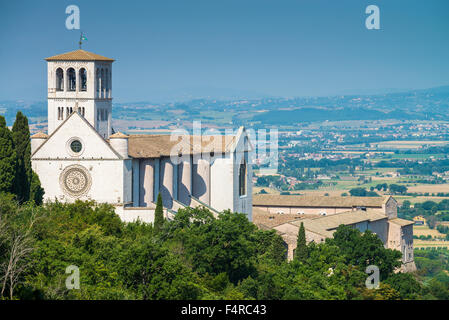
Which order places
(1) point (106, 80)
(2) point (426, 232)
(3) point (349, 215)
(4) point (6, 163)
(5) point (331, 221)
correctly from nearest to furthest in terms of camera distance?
(4) point (6, 163)
(1) point (106, 80)
(5) point (331, 221)
(3) point (349, 215)
(2) point (426, 232)

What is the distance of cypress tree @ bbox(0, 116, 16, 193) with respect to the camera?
53406 mm

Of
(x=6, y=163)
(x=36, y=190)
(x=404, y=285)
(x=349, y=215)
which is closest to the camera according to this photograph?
(x=6, y=163)

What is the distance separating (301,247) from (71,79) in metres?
19.0

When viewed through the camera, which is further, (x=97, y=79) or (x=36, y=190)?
(x=97, y=79)

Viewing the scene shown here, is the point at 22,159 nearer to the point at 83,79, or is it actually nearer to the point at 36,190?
the point at 36,190

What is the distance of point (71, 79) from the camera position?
6262 cm

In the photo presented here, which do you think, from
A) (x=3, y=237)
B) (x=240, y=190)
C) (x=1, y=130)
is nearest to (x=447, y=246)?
(x=240, y=190)

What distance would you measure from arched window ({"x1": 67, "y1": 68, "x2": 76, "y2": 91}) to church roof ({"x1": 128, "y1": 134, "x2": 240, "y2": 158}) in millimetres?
4995

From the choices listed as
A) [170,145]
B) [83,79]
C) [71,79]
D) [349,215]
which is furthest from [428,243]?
[71,79]

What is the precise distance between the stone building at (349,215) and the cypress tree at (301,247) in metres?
9.54

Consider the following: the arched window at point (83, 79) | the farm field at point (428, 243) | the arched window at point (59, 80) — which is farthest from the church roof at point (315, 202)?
the farm field at point (428, 243)

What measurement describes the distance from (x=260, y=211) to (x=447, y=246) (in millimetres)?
57211

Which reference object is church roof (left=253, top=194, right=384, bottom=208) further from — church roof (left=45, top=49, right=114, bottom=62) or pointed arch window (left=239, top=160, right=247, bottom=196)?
church roof (left=45, top=49, right=114, bottom=62)
